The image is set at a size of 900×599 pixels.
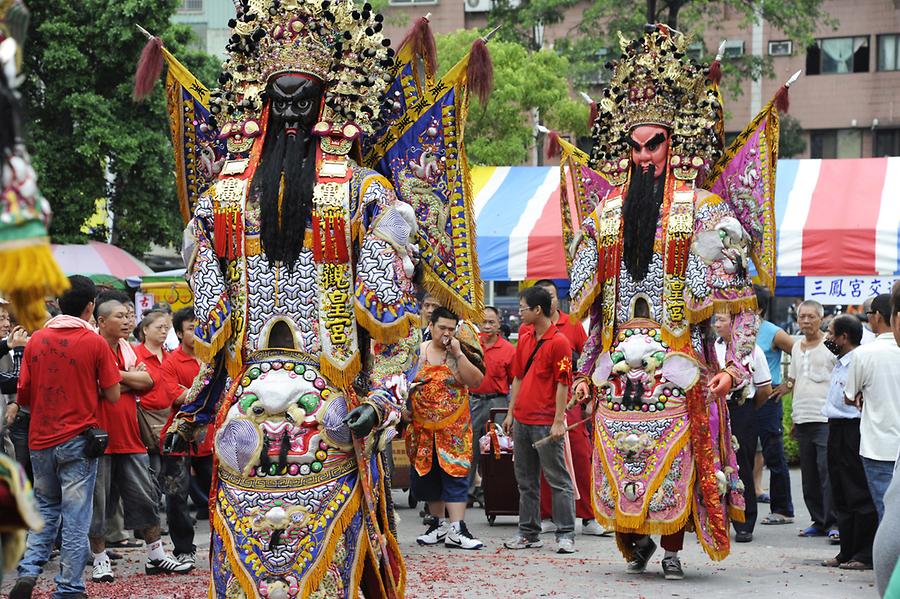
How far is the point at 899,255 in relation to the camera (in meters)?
12.9

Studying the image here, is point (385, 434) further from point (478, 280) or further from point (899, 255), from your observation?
point (899, 255)

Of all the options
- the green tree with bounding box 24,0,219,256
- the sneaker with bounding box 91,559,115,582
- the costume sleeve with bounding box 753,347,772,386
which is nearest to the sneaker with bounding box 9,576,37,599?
the sneaker with bounding box 91,559,115,582

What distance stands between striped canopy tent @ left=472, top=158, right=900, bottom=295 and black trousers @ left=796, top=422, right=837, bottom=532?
2548mm

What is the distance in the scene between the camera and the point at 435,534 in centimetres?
998

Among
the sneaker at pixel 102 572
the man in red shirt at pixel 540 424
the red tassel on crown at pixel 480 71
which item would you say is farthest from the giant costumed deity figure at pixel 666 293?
the sneaker at pixel 102 572

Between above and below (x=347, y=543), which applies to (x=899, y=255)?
above

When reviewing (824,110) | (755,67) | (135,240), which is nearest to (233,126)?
(135,240)

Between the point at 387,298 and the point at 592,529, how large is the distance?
19.9 feet

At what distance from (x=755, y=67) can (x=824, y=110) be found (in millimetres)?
8512

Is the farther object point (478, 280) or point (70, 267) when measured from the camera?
point (70, 267)

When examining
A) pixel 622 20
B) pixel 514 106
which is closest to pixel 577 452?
pixel 514 106

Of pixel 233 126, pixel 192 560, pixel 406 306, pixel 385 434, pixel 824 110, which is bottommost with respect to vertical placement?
pixel 192 560

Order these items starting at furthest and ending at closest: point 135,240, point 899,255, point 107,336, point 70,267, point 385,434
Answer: point 135,240 → point 70,267 → point 899,255 → point 107,336 → point 385,434

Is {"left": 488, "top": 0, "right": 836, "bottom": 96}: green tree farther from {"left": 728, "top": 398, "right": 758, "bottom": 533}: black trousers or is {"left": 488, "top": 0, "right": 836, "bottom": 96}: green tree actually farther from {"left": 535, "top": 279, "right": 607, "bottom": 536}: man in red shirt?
{"left": 728, "top": 398, "right": 758, "bottom": 533}: black trousers
